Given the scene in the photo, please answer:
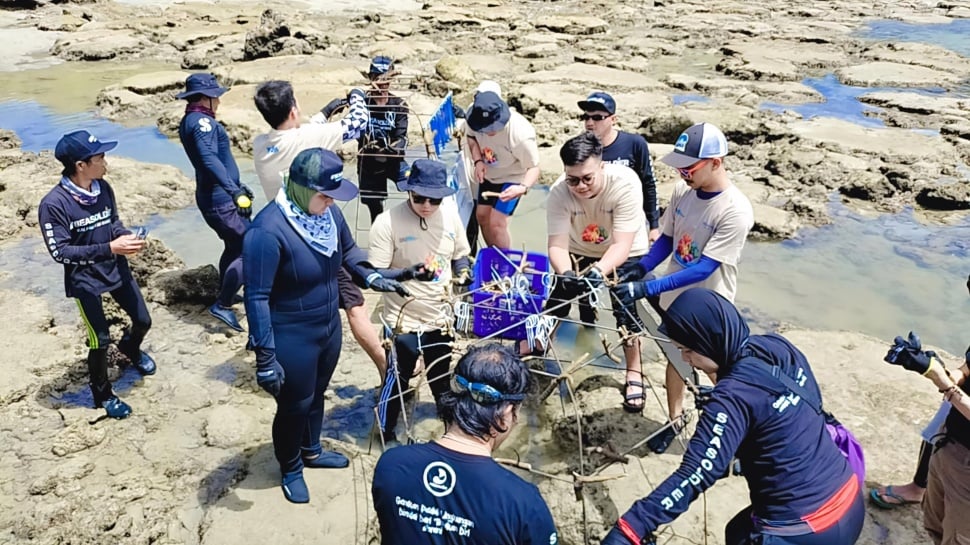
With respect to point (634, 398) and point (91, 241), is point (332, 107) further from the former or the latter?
point (634, 398)

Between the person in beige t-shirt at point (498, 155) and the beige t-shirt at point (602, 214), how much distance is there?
0.90 meters

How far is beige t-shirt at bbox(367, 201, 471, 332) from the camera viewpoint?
399 centimetres

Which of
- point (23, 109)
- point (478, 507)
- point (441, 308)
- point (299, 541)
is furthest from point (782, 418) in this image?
point (23, 109)

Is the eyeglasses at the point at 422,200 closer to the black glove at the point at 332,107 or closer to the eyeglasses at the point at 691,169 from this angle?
the eyeglasses at the point at 691,169

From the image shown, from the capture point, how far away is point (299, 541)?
11.6 feet

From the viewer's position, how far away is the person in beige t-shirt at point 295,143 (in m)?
4.32

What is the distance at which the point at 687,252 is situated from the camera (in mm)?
3928

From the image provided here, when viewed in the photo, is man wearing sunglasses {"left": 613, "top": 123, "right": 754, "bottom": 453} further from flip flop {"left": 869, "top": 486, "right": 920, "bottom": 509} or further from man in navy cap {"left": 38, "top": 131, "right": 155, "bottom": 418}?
man in navy cap {"left": 38, "top": 131, "right": 155, "bottom": 418}

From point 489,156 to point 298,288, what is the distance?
8.26 feet

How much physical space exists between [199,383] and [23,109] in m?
9.71

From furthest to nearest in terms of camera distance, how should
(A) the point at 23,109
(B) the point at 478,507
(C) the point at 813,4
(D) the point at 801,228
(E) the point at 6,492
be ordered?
(C) the point at 813,4 → (A) the point at 23,109 → (D) the point at 801,228 → (E) the point at 6,492 → (B) the point at 478,507

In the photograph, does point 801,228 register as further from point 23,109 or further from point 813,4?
point 813,4

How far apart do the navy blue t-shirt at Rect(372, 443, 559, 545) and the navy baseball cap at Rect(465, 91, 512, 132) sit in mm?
3429

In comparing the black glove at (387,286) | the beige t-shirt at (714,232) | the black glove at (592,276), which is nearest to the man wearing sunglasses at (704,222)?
the beige t-shirt at (714,232)
